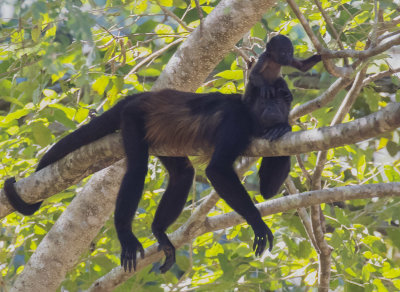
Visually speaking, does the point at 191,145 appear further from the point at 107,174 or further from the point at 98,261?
the point at 98,261

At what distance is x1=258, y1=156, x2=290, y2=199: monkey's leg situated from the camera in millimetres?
4242

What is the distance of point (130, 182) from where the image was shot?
13.5 ft

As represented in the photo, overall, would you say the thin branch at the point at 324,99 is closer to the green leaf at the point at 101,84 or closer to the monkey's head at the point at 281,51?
the monkey's head at the point at 281,51

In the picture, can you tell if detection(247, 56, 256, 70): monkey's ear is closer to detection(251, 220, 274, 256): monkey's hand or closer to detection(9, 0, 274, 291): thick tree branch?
detection(9, 0, 274, 291): thick tree branch

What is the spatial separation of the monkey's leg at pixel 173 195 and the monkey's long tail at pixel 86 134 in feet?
1.82

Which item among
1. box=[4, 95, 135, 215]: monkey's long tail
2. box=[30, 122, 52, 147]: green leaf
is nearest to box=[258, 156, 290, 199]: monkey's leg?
box=[4, 95, 135, 215]: monkey's long tail

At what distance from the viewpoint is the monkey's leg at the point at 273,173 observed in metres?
4.24

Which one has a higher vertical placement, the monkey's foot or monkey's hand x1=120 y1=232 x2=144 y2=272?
monkey's hand x1=120 y1=232 x2=144 y2=272

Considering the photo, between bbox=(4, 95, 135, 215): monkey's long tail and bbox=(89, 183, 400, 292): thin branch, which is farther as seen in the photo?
bbox=(4, 95, 135, 215): monkey's long tail

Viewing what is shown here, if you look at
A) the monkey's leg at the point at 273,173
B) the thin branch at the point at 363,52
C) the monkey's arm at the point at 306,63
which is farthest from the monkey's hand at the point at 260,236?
the thin branch at the point at 363,52

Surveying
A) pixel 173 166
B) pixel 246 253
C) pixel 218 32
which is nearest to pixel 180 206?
pixel 173 166

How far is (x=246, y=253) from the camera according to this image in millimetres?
5266

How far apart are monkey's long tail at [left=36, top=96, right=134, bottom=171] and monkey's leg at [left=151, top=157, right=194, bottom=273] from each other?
1.82 ft

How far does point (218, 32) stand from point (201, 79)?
19.6 inches
